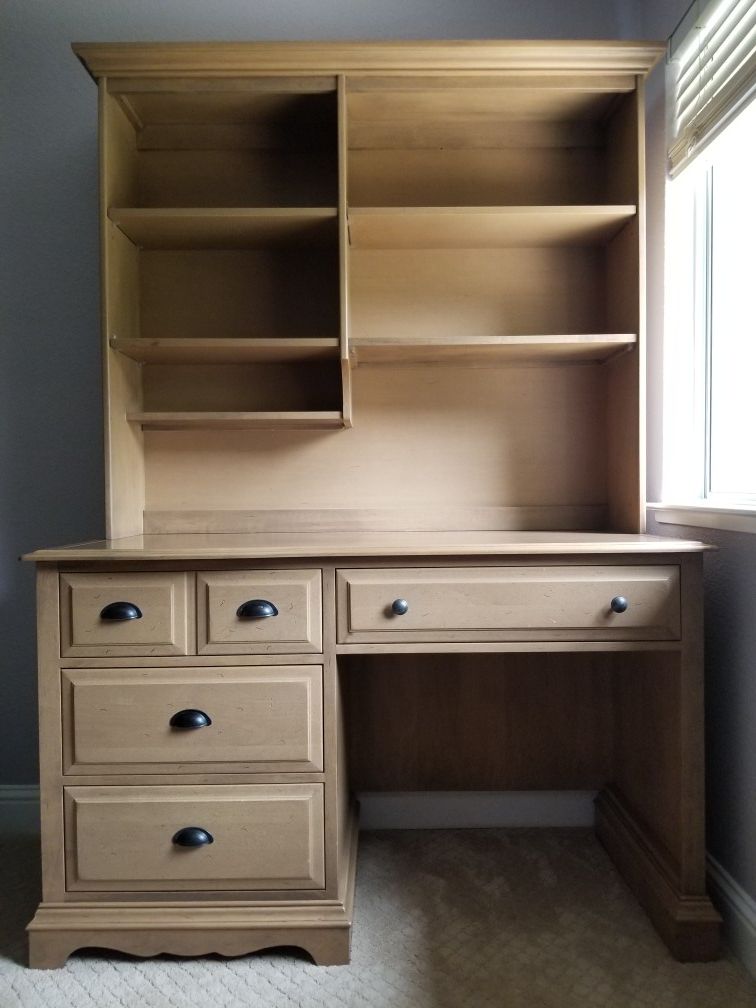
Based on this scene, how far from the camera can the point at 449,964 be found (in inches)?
55.4

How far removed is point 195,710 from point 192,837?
10.6 inches

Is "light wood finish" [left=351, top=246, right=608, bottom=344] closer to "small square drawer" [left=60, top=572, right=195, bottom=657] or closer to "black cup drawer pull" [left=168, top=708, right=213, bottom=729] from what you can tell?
"small square drawer" [left=60, top=572, right=195, bottom=657]

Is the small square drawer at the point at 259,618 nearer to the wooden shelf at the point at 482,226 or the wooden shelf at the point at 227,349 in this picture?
the wooden shelf at the point at 227,349

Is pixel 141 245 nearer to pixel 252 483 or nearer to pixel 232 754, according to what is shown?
pixel 252 483

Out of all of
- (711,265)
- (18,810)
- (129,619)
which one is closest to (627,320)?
(711,265)

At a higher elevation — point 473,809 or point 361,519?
point 361,519

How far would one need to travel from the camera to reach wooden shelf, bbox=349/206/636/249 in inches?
64.2

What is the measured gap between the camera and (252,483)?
1.92 m

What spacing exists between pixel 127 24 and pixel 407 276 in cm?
113

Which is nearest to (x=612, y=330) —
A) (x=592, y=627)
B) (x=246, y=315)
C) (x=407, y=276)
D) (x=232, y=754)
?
(x=407, y=276)

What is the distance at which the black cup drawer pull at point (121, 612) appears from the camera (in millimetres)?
1412

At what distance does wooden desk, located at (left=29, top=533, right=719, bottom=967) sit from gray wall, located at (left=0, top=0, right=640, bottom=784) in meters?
0.69

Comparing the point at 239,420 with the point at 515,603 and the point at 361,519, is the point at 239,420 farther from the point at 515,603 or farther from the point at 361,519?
the point at 515,603

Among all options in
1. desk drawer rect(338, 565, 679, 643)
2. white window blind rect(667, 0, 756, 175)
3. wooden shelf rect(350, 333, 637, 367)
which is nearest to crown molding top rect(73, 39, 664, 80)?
white window blind rect(667, 0, 756, 175)
